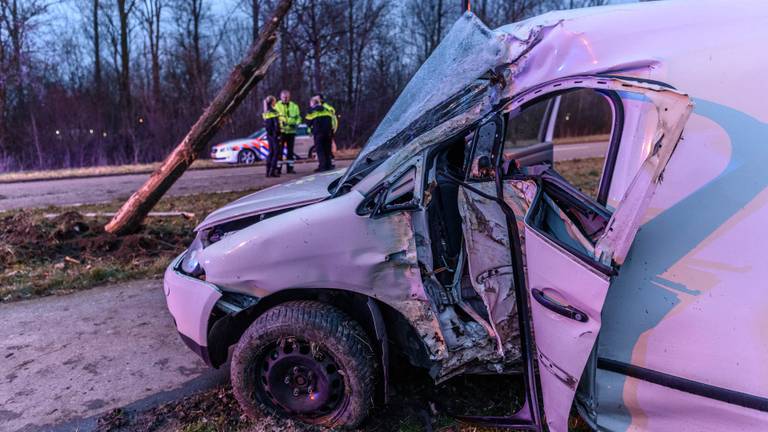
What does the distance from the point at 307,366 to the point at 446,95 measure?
5.18ft

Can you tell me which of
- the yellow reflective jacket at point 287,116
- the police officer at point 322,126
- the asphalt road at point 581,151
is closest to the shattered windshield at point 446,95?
the police officer at point 322,126

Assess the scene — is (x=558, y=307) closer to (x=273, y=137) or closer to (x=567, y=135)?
(x=273, y=137)

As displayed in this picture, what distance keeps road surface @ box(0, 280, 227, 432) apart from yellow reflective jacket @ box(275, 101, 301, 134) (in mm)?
8393

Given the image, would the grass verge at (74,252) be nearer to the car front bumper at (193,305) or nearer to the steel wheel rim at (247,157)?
the car front bumper at (193,305)

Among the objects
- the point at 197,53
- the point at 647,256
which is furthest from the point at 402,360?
the point at 197,53

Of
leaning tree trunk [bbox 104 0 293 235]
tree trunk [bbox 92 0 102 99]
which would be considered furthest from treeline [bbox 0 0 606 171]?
leaning tree trunk [bbox 104 0 293 235]

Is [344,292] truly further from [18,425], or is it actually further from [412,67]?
[412,67]

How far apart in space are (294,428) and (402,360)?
2.83 feet

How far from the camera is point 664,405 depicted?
2.14 meters

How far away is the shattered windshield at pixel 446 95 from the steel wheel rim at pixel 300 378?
931 mm

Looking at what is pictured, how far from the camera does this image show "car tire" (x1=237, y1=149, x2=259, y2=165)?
16672mm

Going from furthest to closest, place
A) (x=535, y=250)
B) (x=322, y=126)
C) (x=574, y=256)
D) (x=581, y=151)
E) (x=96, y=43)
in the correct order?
1. (x=96, y=43)
2. (x=581, y=151)
3. (x=322, y=126)
4. (x=535, y=250)
5. (x=574, y=256)

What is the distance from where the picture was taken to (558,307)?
208 cm

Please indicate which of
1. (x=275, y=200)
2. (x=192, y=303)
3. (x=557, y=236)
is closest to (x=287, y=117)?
(x=275, y=200)
